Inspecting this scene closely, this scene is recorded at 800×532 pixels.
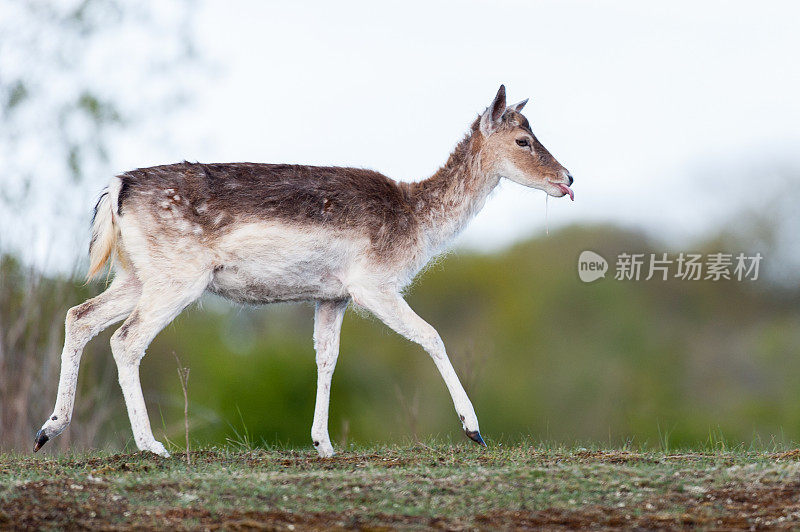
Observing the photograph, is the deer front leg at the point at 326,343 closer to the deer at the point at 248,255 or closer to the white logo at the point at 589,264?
the deer at the point at 248,255

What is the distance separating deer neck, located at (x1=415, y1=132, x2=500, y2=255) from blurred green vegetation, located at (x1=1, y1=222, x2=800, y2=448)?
11789 mm

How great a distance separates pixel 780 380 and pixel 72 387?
3301 centimetres

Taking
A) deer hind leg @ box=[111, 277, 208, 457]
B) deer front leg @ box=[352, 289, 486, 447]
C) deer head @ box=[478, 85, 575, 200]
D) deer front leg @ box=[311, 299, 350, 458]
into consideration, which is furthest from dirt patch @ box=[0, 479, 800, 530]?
deer head @ box=[478, 85, 575, 200]

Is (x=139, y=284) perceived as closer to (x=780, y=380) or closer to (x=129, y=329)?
(x=129, y=329)

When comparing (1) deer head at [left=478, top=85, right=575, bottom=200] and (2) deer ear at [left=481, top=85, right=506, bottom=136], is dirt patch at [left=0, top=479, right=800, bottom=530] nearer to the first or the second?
(1) deer head at [left=478, top=85, right=575, bottom=200]

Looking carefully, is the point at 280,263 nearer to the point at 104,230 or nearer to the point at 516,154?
the point at 104,230

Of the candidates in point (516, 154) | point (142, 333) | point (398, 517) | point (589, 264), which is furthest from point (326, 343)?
point (589, 264)

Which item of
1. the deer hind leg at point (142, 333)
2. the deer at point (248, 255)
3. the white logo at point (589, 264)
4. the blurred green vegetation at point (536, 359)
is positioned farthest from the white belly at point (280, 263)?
the white logo at point (589, 264)

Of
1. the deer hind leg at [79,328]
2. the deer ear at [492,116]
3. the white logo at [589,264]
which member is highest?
the white logo at [589,264]

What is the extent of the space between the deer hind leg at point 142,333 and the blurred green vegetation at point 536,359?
459 inches

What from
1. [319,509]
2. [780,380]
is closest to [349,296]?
[319,509]

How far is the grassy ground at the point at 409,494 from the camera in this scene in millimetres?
5539

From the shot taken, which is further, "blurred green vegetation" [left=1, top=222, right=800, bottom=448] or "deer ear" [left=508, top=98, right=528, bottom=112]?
"blurred green vegetation" [left=1, top=222, right=800, bottom=448]

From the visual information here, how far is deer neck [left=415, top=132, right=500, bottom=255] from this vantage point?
30.3 feet
